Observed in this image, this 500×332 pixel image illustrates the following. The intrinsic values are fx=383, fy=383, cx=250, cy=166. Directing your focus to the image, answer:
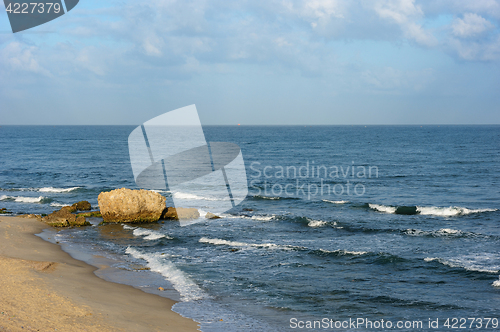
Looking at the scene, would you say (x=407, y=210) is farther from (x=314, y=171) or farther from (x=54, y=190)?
(x=54, y=190)

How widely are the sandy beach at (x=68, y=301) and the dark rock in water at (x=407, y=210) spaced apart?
1727 cm

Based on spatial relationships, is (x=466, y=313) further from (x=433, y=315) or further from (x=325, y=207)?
(x=325, y=207)

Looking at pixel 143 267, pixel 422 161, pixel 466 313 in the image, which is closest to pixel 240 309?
pixel 143 267

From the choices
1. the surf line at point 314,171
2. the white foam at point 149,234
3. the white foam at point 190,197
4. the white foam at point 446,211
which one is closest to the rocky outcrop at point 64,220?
the white foam at point 149,234

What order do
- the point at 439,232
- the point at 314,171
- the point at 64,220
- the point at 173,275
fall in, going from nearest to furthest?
the point at 173,275
the point at 439,232
the point at 64,220
the point at 314,171

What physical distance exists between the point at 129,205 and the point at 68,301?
1188cm

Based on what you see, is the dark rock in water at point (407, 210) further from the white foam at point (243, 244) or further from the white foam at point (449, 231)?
the white foam at point (243, 244)

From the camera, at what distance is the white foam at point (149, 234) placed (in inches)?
717

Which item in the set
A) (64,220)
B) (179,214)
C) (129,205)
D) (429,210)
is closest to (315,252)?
(179,214)

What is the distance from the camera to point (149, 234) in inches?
737

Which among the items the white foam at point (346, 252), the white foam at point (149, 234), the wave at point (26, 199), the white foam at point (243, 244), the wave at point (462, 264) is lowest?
the wave at point (462, 264)

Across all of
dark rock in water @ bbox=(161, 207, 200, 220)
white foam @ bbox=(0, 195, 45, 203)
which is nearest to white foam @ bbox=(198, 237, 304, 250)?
dark rock in water @ bbox=(161, 207, 200, 220)

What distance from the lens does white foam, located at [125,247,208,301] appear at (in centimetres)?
1128

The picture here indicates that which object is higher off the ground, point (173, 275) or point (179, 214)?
point (179, 214)
